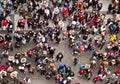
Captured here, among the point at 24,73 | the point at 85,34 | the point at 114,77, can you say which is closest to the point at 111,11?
the point at 85,34

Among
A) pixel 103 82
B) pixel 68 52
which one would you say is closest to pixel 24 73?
pixel 68 52

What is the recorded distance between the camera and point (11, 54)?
2998 centimetres

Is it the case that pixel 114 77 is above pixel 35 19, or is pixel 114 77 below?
below

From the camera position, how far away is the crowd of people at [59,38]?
29.4 meters

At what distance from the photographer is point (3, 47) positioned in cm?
2950

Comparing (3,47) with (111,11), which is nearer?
(3,47)

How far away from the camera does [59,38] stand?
30.5m

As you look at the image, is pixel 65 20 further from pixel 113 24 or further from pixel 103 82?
pixel 103 82

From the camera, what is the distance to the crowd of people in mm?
29359

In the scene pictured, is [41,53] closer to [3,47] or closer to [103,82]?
[3,47]

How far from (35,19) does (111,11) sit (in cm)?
681

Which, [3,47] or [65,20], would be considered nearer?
[3,47]

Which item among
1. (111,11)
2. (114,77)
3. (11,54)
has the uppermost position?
(111,11)

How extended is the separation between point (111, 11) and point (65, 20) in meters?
4.10
